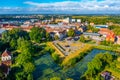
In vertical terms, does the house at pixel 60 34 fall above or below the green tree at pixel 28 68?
below

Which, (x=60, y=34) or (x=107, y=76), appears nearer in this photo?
(x=107, y=76)

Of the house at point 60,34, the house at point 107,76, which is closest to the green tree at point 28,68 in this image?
the house at point 107,76

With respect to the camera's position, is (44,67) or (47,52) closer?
(44,67)

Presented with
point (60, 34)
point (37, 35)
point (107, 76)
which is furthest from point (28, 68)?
point (60, 34)

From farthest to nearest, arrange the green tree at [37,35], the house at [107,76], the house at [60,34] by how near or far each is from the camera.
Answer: the house at [60,34] < the green tree at [37,35] < the house at [107,76]

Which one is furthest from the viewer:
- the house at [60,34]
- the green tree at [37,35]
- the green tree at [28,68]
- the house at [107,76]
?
the house at [60,34]

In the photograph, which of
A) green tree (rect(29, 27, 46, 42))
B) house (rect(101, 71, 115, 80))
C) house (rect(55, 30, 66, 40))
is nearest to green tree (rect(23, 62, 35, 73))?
house (rect(101, 71, 115, 80))

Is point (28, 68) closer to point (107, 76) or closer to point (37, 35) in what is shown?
point (107, 76)

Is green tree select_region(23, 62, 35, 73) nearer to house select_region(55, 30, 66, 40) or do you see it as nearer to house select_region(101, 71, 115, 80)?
house select_region(101, 71, 115, 80)

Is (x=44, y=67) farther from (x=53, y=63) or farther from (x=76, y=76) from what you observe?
(x=76, y=76)

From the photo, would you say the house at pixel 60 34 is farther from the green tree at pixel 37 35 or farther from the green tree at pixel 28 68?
the green tree at pixel 28 68

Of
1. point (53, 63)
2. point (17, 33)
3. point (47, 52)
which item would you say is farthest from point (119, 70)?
point (17, 33)
